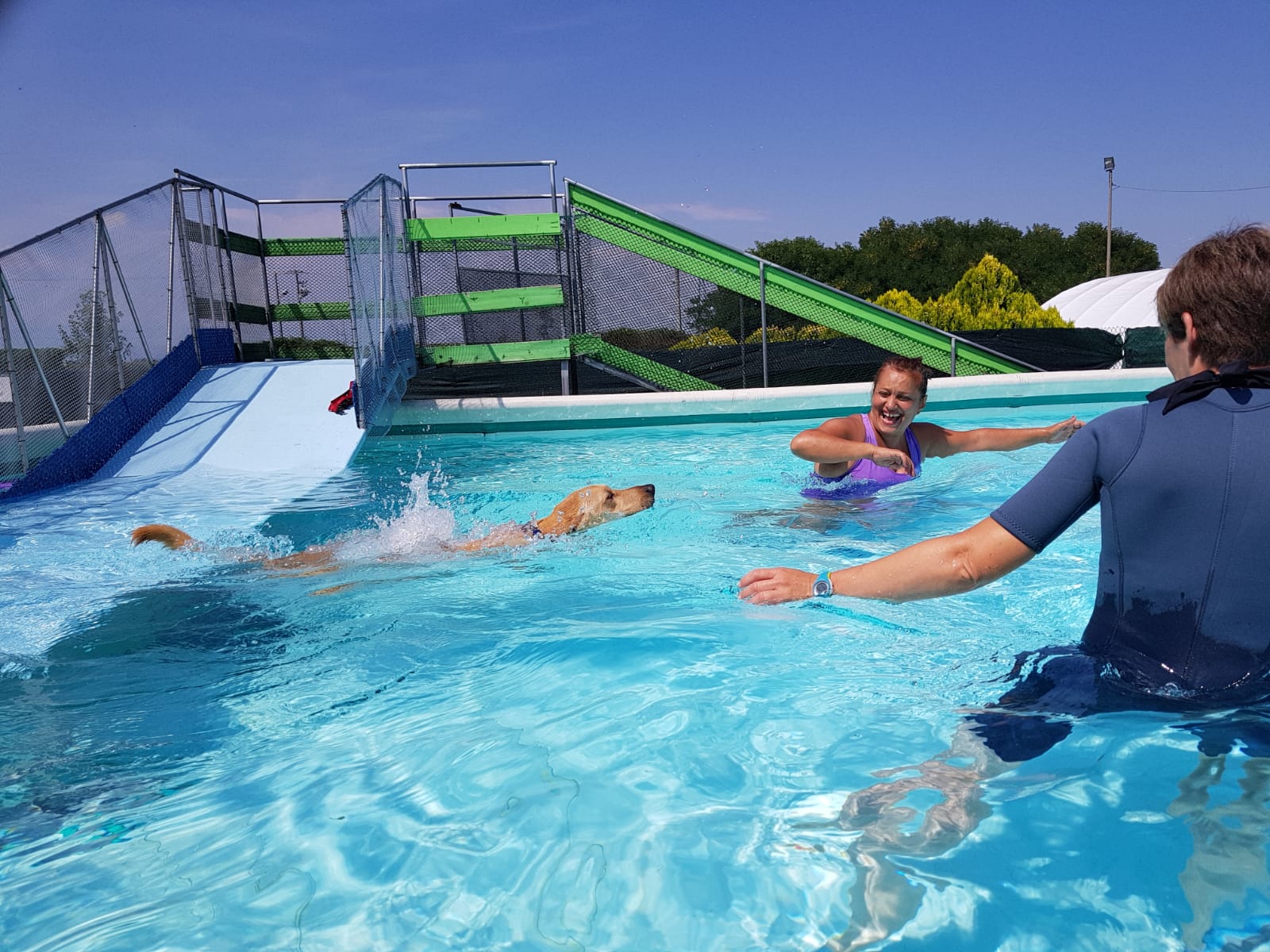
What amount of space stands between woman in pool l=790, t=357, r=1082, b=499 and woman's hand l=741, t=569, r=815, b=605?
2.56 metres

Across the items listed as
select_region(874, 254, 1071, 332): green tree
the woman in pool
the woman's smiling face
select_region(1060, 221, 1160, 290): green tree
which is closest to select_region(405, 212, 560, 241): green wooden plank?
the woman in pool

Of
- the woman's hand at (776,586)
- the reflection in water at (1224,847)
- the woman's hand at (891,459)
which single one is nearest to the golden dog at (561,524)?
the woman's hand at (891,459)

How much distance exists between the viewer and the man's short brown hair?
1.63 metres

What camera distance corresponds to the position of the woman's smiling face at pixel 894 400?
503cm

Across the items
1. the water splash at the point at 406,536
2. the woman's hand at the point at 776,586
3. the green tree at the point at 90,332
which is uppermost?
the green tree at the point at 90,332

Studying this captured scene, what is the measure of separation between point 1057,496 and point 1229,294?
1.51 ft

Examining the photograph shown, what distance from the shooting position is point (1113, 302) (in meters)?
29.3

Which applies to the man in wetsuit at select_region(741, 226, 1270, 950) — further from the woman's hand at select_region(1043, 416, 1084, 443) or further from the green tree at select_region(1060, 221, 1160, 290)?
the green tree at select_region(1060, 221, 1160, 290)

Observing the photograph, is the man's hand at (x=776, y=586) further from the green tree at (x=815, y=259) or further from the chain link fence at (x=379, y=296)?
the green tree at (x=815, y=259)

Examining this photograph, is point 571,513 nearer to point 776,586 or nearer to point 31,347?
point 776,586

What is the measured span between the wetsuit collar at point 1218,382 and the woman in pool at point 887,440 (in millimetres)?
2907

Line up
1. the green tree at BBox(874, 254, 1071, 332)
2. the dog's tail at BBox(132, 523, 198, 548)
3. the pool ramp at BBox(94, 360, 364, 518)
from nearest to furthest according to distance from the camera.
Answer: the dog's tail at BBox(132, 523, 198, 548) < the pool ramp at BBox(94, 360, 364, 518) < the green tree at BBox(874, 254, 1071, 332)

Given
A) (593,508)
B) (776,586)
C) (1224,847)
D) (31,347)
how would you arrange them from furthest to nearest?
(31,347) < (593,508) < (776,586) < (1224,847)

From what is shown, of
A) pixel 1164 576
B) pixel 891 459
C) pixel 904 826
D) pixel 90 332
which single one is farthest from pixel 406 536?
pixel 90 332
